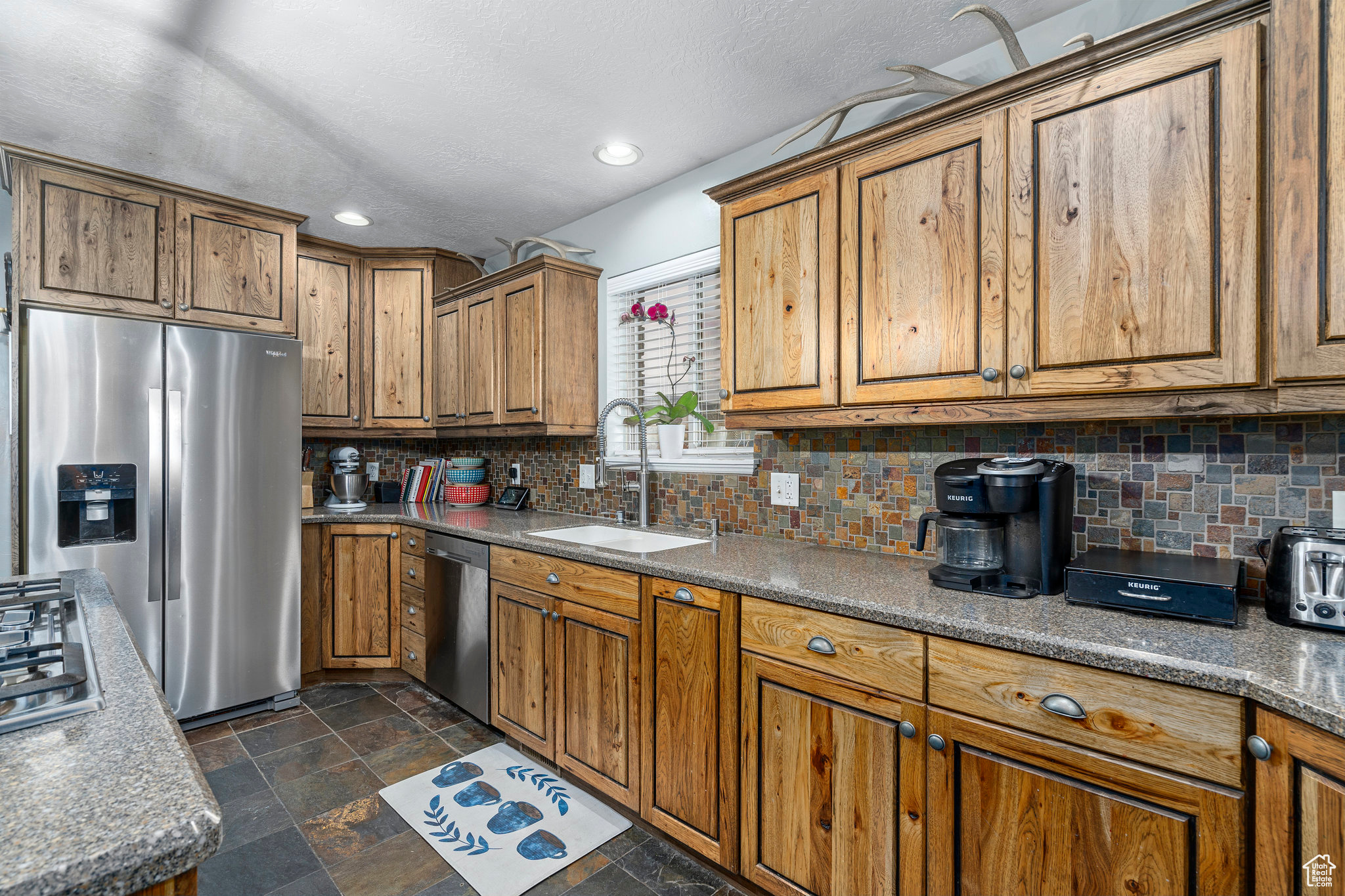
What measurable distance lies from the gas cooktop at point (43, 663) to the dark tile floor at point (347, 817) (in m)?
1.07

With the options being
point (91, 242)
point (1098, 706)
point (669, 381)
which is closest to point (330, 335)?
point (91, 242)

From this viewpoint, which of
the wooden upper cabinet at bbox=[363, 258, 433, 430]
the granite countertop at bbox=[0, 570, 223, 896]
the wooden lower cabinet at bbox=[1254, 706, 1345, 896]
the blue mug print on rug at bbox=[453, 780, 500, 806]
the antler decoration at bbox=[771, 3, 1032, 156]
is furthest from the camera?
the wooden upper cabinet at bbox=[363, 258, 433, 430]

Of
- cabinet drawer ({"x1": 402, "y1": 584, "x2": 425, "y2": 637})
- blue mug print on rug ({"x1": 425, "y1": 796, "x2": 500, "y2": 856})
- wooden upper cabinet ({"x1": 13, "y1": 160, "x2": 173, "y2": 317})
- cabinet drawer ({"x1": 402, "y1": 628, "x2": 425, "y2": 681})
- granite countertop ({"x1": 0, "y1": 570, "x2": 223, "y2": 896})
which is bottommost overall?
blue mug print on rug ({"x1": 425, "y1": 796, "x2": 500, "y2": 856})

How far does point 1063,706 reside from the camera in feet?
3.79

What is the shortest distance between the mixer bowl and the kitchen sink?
1.49 meters

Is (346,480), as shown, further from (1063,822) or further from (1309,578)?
(1309,578)

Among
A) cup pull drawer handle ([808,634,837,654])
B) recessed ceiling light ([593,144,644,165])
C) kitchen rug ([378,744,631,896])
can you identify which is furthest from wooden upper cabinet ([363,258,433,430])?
cup pull drawer handle ([808,634,837,654])

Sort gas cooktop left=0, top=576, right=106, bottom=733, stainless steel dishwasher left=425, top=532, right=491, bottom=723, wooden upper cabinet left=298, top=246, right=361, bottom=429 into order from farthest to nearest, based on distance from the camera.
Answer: wooden upper cabinet left=298, top=246, right=361, bottom=429, stainless steel dishwasher left=425, top=532, right=491, bottom=723, gas cooktop left=0, top=576, right=106, bottom=733

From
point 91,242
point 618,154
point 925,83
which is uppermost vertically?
point 618,154

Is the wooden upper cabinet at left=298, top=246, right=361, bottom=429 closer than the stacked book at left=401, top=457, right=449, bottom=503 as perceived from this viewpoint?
Yes

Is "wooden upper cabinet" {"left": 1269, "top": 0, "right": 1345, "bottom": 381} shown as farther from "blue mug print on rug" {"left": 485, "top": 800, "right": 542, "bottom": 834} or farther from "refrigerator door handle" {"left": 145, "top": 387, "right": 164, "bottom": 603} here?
"refrigerator door handle" {"left": 145, "top": 387, "right": 164, "bottom": 603}

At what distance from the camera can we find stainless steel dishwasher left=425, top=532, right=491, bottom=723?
103 inches

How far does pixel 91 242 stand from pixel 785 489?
2921mm

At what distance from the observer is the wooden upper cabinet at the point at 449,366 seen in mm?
3537
